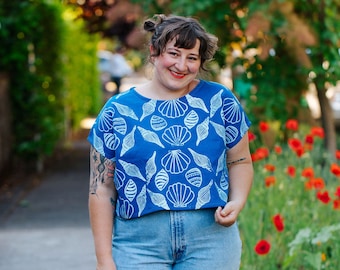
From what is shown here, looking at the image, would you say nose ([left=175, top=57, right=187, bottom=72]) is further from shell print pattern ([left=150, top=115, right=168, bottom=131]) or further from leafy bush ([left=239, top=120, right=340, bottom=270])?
leafy bush ([left=239, top=120, right=340, bottom=270])

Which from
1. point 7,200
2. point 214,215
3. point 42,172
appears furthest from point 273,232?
point 42,172

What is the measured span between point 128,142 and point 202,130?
9.6 inches

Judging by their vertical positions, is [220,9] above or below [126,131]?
above

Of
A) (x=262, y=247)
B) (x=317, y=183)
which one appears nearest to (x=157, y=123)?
(x=262, y=247)

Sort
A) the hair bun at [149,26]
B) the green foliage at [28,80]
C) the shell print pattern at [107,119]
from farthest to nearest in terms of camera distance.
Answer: the green foliage at [28,80] → the hair bun at [149,26] → the shell print pattern at [107,119]

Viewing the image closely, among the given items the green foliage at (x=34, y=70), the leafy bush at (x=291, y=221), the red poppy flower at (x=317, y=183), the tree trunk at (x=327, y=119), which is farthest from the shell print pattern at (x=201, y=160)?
the green foliage at (x=34, y=70)

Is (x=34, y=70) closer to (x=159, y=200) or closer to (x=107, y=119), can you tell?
(x=107, y=119)

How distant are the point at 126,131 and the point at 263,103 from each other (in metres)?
6.54

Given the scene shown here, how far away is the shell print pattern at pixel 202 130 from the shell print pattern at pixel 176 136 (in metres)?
0.03

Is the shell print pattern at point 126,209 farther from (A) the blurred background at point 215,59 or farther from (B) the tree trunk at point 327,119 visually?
(B) the tree trunk at point 327,119

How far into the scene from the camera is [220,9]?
31.6 feet

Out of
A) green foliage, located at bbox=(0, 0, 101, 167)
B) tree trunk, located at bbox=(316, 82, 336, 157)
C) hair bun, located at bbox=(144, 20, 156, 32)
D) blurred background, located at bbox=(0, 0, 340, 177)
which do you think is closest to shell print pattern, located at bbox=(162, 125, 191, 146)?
hair bun, located at bbox=(144, 20, 156, 32)

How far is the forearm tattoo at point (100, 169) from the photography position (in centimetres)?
338

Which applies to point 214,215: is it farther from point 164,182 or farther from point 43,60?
point 43,60
